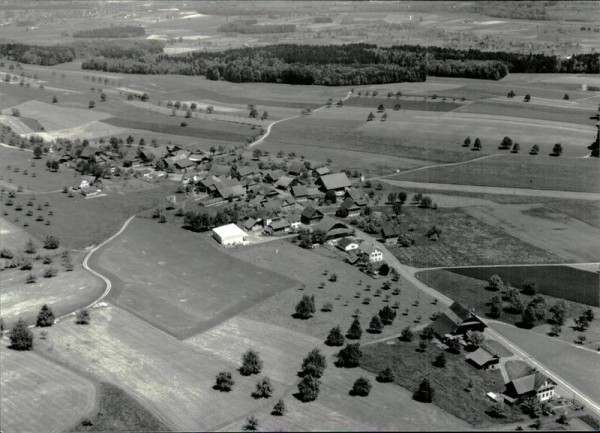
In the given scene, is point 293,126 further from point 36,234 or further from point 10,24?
point 10,24

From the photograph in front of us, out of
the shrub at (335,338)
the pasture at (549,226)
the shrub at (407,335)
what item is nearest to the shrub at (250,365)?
the shrub at (335,338)

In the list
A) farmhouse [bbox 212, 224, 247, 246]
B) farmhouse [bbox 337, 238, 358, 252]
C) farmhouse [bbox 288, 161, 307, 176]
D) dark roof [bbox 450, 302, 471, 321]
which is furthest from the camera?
farmhouse [bbox 288, 161, 307, 176]

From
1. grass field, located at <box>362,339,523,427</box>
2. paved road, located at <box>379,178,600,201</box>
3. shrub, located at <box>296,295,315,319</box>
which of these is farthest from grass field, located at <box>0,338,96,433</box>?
paved road, located at <box>379,178,600,201</box>

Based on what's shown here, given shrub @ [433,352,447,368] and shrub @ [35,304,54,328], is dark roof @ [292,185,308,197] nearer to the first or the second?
shrub @ [35,304,54,328]

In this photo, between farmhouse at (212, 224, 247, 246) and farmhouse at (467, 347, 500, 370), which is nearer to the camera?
farmhouse at (467, 347, 500, 370)

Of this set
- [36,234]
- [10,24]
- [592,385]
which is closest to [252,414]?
[592,385]

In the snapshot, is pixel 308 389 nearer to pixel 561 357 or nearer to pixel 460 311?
pixel 460 311
